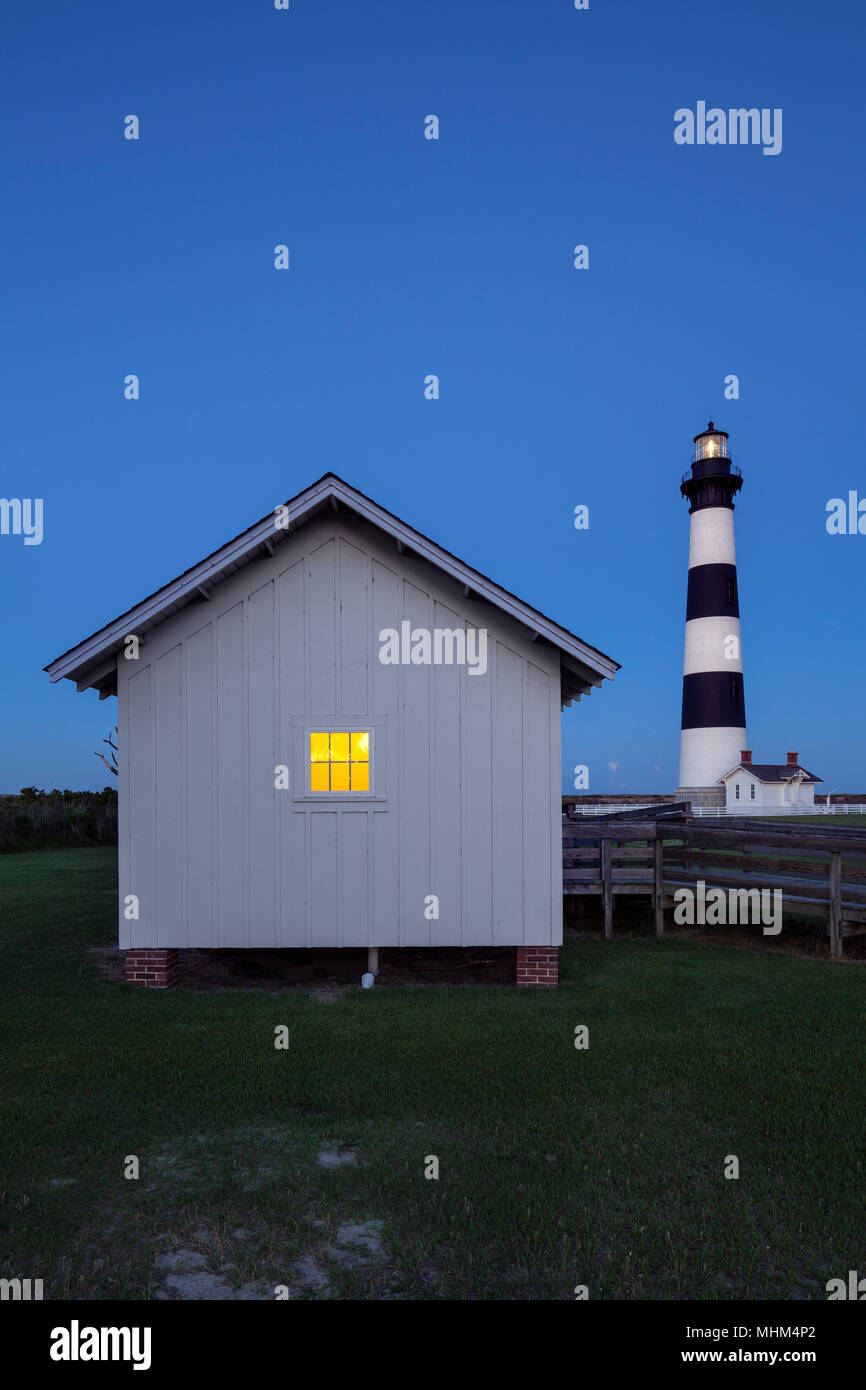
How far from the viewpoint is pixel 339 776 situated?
968 cm

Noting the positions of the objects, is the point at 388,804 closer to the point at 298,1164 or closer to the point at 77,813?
the point at 298,1164

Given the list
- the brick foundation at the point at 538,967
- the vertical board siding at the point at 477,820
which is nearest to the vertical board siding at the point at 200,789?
the vertical board siding at the point at 477,820

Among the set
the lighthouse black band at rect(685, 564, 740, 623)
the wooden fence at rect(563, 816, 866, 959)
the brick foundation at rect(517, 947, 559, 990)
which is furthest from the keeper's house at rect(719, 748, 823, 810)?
the brick foundation at rect(517, 947, 559, 990)

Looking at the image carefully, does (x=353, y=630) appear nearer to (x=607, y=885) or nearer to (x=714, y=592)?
(x=607, y=885)

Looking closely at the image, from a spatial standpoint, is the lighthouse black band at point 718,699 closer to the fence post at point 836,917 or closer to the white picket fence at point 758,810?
the white picket fence at point 758,810

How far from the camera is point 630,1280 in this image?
12.3ft

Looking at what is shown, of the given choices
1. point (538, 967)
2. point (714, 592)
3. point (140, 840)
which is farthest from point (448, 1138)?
point (714, 592)

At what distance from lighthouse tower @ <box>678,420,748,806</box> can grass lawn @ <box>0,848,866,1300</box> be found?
31354 mm

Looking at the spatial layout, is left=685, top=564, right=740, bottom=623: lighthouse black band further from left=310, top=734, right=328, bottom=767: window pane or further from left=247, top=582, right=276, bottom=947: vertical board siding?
left=247, top=582, right=276, bottom=947: vertical board siding

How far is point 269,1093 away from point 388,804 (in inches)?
157

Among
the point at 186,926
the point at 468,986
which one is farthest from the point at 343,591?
the point at 468,986

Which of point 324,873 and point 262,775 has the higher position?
point 262,775

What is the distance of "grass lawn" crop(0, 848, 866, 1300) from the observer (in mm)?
3953

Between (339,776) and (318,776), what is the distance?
262mm
